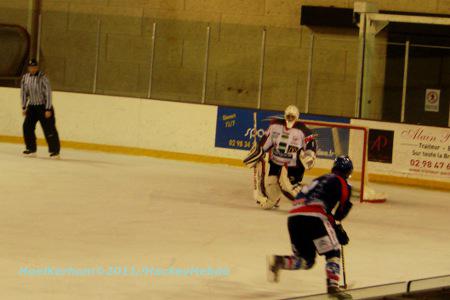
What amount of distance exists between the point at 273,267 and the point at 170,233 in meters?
2.87

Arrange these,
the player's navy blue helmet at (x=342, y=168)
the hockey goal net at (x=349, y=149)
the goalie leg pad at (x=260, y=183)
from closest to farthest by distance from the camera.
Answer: the player's navy blue helmet at (x=342, y=168) → the goalie leg pad at (x=260, y=183) → the hockey goal net at (x=349, y=149)

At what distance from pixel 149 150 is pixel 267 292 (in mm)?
10390

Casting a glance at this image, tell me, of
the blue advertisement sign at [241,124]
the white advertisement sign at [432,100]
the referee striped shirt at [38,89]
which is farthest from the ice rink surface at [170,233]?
the white advertisement sign at [432,100]

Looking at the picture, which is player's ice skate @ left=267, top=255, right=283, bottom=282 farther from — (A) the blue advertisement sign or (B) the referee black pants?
(A) the blue advertisement sign

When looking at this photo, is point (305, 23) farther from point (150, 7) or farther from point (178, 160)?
point (178, 160)

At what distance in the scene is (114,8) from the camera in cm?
2231

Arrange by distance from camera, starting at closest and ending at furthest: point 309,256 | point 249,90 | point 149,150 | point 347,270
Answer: point 309,256, point 347,270, point 149,150, point 249,90

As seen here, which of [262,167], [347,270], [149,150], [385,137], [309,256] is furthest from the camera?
[149,150]

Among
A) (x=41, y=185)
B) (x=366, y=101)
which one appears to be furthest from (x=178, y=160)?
(x=41, y=185)

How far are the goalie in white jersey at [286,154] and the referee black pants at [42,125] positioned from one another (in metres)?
4.87

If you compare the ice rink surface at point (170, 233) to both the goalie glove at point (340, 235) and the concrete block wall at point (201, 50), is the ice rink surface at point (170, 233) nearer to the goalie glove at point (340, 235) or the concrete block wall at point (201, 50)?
the goalie glove at point (340, 235)

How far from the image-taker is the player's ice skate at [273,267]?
26.7ft

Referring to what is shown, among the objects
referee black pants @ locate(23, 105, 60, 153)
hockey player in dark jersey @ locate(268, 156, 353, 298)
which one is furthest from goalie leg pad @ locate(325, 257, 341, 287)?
referee black pants @ locate(23, 105, 60, 153)

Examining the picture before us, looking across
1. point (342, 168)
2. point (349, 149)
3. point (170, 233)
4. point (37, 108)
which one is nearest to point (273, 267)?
point (342, 168)
